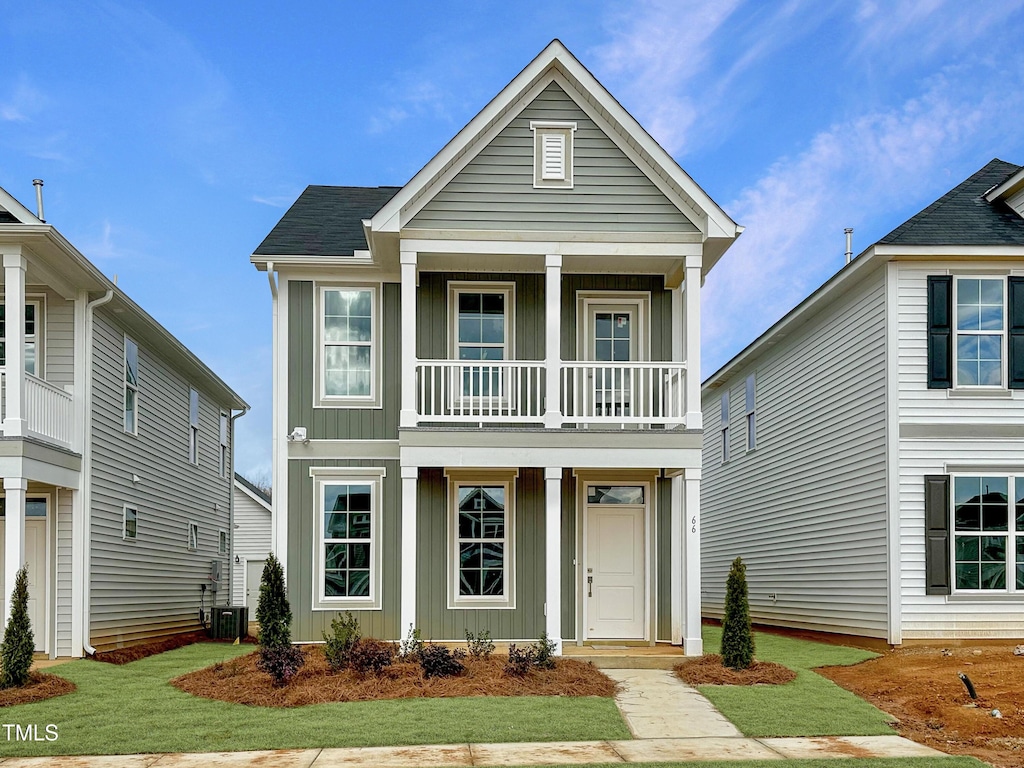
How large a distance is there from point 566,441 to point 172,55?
15442mm

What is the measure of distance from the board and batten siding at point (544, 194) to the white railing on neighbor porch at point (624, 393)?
198cm

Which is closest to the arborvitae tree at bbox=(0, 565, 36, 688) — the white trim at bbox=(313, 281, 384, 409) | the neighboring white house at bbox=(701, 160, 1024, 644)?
the white trim at bbox=(313, 281, 384, 409)

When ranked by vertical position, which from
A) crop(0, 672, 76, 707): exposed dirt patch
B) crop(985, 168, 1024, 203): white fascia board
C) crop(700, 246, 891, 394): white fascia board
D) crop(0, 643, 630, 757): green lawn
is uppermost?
crop(985, 168, 1024, 203): white fascia board

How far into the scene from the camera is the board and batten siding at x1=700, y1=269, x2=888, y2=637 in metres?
15.8

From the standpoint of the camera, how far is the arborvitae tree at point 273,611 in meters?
13.5

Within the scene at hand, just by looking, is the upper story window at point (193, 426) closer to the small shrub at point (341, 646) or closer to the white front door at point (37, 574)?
the white front door at point (37, 574)

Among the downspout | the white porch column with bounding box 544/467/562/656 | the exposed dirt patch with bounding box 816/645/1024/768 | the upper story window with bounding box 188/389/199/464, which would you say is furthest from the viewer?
the upper story window with bounding box 188/389/199/464

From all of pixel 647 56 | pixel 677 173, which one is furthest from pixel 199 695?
pixel 647 56

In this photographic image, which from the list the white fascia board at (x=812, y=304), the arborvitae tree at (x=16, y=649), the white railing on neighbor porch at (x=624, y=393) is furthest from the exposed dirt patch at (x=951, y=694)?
the arborvitae tree at (x=16, y=649)

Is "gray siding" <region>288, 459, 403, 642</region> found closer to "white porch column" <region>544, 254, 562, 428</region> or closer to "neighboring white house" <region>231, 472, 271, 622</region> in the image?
"white porch column" <region>544, 254, 562, 428</region>

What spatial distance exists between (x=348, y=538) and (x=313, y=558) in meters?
0.58

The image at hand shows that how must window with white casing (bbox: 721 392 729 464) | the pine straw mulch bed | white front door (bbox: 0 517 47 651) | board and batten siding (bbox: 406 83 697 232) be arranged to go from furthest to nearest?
window with white casing (bbox: 721 392 729 464)
white front door (bbox: 0 517 47 651)
board and batten siding (bbox: 406 83 697 232)
the pine straw mulch bed

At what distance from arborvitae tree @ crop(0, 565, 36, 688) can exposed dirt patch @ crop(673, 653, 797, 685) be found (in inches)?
305

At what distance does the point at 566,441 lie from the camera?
13992 mm
